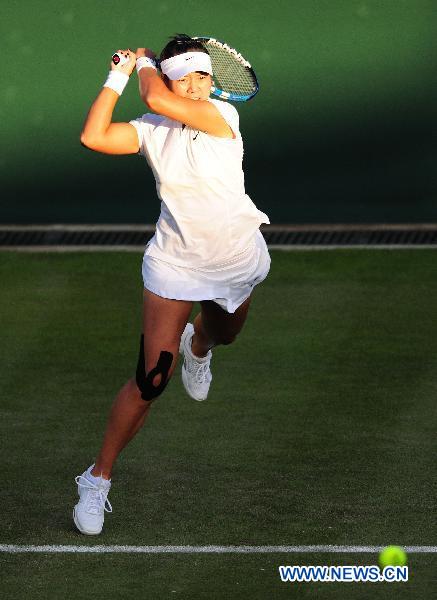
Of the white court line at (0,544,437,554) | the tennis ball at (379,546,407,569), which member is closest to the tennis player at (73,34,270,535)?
the white court line at (0,544,437,554)

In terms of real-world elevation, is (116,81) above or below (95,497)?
above

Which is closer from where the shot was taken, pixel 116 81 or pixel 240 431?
pixel 116 81

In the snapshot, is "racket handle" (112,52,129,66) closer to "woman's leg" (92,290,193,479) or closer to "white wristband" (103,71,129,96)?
"white wristband" (103,71,129,96)

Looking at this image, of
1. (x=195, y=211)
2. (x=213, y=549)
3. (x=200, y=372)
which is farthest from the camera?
(x=200, y=372)

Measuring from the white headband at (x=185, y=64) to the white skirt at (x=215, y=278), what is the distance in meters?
0.72

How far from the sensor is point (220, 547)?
5418mm

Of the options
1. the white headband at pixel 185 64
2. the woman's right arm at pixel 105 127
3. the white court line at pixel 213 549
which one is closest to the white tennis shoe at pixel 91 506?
the white court line at pixel 213 549

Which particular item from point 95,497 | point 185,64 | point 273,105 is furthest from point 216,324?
point 273,105

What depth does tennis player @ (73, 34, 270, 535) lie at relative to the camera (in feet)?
18.5

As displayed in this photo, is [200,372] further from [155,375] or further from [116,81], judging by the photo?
[116,81]

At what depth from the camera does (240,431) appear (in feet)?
22.9

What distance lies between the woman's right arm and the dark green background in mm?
5438

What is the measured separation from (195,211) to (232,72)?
75cm

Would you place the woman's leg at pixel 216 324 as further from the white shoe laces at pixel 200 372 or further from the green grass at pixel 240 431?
the green grass at pixel 240 431
